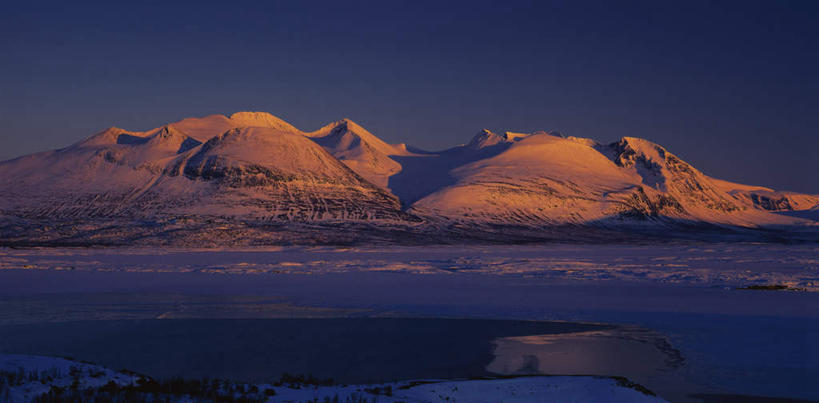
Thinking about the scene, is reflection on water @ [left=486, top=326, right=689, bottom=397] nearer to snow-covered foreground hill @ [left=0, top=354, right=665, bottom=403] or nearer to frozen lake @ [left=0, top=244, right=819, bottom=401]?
frozen lake @ [left=0, top=244, right=819, bottom=401]

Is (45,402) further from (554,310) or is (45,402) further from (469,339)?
(554,310)

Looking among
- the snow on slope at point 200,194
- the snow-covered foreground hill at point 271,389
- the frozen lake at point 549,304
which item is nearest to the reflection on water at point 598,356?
the frozen lake at point 549,304

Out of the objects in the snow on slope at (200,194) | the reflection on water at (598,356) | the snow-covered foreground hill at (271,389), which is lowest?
the reflection on water at (598,356)

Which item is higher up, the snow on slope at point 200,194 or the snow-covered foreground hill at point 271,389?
the snow on slope at point 200,194

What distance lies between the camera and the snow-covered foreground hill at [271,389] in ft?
36.8

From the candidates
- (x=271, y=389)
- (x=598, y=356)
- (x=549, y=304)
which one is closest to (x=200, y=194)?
(x=549, y=304)

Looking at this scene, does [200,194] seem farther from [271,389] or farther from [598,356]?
[271,389]

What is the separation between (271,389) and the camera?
12.4 metres

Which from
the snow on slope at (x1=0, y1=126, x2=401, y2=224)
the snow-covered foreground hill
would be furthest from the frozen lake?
the snow on slope at (x1=0, y1=126, x2=401, y2=224)

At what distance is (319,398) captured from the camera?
12.0 m

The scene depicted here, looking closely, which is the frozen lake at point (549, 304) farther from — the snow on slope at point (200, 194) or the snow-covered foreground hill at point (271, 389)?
the snow on slope at point (200, 194)

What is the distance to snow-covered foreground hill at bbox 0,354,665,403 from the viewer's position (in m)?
11.2

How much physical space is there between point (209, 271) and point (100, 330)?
87.3ft

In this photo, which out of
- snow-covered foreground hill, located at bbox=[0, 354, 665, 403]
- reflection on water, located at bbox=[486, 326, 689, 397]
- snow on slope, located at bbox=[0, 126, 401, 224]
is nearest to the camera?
snow-covered foreground hill, located at bbox=[0, 354, 665, 403]
